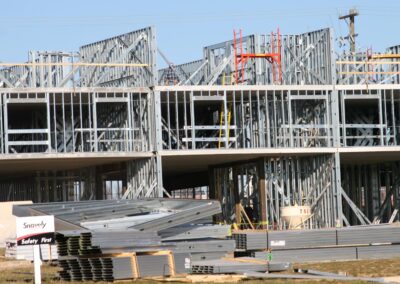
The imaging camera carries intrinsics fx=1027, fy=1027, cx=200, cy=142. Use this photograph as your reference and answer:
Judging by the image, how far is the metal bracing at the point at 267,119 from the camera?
44188 mm

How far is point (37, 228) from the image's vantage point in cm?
2420

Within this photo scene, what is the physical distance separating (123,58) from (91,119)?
10.1 feet

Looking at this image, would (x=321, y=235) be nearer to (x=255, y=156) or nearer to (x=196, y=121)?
(x=255, y=156)

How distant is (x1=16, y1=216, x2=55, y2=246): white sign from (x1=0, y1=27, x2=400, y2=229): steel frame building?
54.6 feet

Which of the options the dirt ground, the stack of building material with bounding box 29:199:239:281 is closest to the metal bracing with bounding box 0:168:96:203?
the dirt ground

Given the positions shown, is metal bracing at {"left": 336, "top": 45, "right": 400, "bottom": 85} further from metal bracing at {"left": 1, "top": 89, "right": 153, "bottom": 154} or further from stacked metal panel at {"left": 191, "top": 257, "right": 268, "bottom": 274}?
stacked metal panel at {"left": 191, "top": 257, "right": 268, "bottom": 274}

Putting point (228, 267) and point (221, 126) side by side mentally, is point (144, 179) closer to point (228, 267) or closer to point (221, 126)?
point (221, 126)

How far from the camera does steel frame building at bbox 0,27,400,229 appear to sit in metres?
42.4

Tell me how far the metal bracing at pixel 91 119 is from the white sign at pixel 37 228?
16880 mm

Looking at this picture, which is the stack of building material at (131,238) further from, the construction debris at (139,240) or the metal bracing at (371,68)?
the metal bracing at (371,68)

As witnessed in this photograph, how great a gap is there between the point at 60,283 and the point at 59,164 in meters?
19.7

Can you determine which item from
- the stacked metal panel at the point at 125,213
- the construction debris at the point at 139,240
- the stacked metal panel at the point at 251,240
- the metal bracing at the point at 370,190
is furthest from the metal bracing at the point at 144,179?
the metal bracing at the point at 370,190

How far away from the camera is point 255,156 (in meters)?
44.9

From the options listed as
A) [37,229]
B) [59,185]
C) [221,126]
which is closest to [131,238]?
[37,229]
